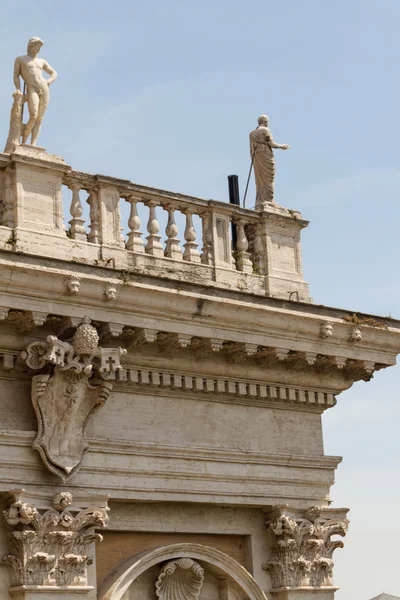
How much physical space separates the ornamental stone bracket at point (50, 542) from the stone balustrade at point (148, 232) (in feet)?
7.16

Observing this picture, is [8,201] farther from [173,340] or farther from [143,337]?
[173,340]

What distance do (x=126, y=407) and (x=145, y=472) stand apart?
65cm

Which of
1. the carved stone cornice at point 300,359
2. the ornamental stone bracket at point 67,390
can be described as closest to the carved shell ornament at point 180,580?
the ornamental stone bracket at point 67,390

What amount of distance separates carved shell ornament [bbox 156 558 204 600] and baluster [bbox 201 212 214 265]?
2.95 m

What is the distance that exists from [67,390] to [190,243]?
225 centimetres

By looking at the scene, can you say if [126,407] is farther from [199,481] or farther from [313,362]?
[313,362]

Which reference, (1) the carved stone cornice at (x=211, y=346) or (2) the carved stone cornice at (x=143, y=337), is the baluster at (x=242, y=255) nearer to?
(1) the carved stone cornice at (x=211, y=346)

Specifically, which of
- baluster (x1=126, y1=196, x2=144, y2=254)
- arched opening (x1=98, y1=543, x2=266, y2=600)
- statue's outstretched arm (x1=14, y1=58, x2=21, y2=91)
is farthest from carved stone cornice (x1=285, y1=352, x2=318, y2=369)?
statue's outstretched arm (x1=14, y1=58, x2=21, y2=91)

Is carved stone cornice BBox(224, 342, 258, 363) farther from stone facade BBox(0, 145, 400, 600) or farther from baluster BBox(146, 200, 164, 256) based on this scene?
baluster BBox(146, 200, 164, 256)

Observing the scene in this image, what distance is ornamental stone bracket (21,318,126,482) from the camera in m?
12.3

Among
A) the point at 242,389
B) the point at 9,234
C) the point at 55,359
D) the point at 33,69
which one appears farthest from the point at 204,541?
the point at 33,69

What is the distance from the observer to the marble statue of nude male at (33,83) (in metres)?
13.1

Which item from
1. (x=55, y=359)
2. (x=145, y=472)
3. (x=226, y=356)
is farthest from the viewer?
(x=226, y=356)

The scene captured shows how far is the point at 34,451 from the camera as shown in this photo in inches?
485
